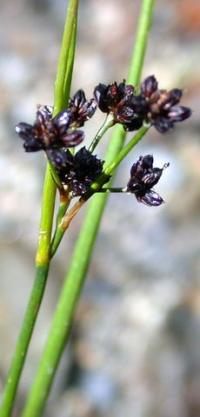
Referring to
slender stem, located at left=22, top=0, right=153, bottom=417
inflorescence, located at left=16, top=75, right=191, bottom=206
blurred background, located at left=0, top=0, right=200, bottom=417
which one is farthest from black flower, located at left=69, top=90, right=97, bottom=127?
blurred background, located at left=0, top=0, right=200, bottom=417

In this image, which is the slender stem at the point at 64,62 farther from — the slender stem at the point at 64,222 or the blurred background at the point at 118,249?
the blurred background at the point at 118,249

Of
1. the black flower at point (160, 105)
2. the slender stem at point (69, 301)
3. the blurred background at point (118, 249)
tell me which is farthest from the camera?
the blurred background at point (118, 249)

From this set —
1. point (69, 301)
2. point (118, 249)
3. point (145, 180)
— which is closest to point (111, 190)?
point (145, 180)

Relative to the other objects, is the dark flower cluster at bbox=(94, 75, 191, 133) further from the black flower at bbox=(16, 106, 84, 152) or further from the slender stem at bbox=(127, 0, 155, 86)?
the slender stem at bbox=(127, 0, 155, 86)

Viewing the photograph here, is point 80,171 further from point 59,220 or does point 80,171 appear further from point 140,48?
point 140,48

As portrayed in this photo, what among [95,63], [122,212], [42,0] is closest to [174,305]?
[122,212]

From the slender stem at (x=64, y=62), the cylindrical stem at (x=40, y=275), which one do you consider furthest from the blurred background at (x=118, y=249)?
the slender stem at (x=64, y=62)

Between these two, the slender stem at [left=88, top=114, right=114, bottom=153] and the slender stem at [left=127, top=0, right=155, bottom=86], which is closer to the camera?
the slender stem at [left=88, top=114, right=114, bottom=153]

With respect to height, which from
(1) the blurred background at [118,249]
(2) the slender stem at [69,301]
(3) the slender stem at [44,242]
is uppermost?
(3) the slender stem at [44,242]
